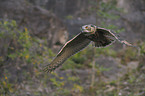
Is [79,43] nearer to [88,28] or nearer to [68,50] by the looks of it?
[68,50]

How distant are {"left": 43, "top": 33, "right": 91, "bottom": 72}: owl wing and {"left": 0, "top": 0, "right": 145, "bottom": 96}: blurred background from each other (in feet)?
2.84

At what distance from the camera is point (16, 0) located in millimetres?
6777

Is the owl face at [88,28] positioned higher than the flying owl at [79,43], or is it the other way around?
the owl face at [88,28]

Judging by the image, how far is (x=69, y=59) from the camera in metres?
5.45

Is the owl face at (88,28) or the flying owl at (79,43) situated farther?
the flying owl at (79,43)

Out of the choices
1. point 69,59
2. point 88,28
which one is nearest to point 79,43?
point 88,28

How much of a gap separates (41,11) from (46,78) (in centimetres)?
375

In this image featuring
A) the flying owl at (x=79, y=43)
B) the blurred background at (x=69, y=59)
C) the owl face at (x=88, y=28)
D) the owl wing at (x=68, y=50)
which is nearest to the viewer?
the owl face at (x=88, y=28)

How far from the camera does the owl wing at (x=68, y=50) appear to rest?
2697 millimetres

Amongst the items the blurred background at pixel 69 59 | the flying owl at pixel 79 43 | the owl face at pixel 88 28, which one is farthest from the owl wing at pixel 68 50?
the blurred background at pixel 69 59

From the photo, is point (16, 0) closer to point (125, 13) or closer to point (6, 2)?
point (6, 2)

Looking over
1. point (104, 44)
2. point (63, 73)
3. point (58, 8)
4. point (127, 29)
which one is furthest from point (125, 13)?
point (104, 44)

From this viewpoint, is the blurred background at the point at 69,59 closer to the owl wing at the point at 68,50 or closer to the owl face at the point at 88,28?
the owl wing at the point at 68,50

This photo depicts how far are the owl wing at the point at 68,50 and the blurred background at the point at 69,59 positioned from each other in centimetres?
87
